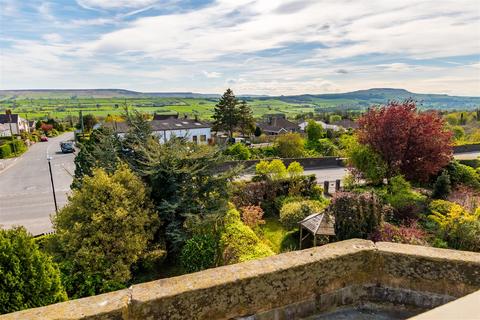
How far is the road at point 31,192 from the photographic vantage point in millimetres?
17281

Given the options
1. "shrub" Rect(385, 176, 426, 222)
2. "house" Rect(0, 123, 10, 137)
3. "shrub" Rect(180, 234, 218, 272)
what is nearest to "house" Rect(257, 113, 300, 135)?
"shrub" Rect(385, 176, 426, 222)

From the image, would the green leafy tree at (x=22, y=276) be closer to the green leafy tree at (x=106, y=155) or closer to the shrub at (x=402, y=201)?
the green leafy tree at (x=106, y=155)

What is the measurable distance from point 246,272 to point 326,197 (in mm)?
17683

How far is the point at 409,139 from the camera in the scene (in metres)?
16.6

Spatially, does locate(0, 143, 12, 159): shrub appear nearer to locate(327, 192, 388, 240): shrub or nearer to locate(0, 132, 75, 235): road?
locate(0, 132, 75, 235): road

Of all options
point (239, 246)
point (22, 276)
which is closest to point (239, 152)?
point (239, 246)

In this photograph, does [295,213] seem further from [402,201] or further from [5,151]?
[5,151]

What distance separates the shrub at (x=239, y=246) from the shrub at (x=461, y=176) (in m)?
15.5

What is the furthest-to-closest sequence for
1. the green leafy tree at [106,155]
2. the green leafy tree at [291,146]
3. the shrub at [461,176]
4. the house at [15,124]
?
the house at [15,124], the green leafy tree at [291,146], the shrub at [461,176], the green leafy tree at [106,155]

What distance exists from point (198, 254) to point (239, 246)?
1333 millimetres

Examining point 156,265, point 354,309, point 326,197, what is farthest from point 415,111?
point 354,309

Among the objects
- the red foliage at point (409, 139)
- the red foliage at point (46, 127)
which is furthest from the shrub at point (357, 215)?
the red foliage at point (46, 127)

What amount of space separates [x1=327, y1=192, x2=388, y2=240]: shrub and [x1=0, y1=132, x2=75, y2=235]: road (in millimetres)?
14056

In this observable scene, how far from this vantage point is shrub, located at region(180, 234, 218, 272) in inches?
390
